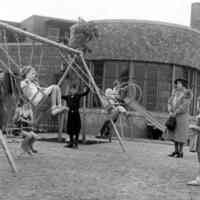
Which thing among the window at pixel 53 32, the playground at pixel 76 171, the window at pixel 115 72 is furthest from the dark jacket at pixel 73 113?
the window at pixel 53 32

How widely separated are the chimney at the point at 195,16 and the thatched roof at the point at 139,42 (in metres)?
4.99

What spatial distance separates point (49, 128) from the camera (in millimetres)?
19078

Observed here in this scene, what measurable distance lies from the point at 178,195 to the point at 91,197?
1239 mm

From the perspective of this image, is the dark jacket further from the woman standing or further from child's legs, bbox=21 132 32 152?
the woman standing

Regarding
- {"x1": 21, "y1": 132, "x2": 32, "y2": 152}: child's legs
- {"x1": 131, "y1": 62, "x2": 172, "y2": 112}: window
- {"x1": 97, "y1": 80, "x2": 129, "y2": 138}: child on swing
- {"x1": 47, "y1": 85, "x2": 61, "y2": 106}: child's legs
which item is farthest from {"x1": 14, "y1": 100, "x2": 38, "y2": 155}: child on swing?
{"x1": 131, "y1": 62, "x2": 172, "y2": 112}: window

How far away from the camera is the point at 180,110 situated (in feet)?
33.9

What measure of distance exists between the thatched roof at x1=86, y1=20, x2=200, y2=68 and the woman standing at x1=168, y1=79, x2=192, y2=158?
7895 millimetres

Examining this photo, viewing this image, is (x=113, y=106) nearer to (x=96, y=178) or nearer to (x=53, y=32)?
(x=96, y=178)

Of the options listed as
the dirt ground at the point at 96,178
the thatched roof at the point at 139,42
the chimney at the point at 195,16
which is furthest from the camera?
the chimney at the point at 195,16

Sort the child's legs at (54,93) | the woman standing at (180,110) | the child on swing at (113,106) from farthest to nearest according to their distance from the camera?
the child on swing at (113,106) < the woman standing at (180,110) < the child's legs at (54,93)

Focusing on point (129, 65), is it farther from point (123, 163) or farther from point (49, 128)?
point (123, 163)

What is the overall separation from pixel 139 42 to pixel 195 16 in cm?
663

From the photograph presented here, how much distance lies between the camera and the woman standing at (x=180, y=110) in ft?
34.0

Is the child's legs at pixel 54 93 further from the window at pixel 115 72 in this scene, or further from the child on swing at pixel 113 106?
the window at pixel 115 72
